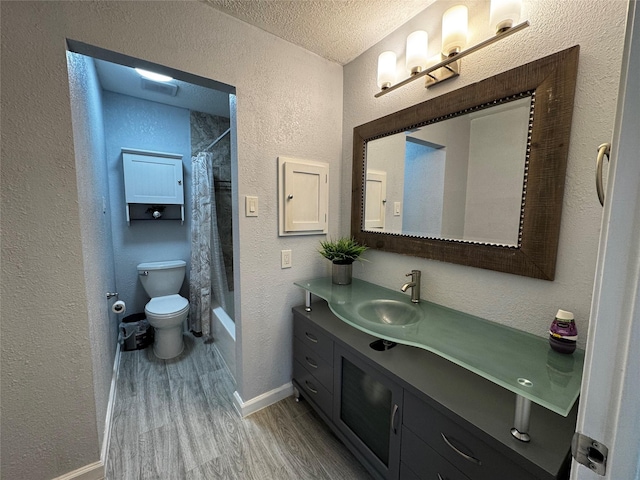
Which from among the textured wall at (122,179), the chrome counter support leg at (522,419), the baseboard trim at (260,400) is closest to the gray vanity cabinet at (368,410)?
the chrome counter support leg at (522,419)

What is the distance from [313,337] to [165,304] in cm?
157

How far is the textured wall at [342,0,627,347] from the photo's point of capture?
858 mm

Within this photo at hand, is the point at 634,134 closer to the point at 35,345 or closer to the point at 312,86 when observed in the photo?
the point at 312,86

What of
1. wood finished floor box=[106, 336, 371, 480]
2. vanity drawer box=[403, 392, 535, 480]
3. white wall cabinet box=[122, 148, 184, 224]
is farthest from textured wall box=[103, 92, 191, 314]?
vanity drawer box=[403, 392, 535, 480]

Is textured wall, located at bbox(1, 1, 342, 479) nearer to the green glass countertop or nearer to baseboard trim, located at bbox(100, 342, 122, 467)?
baseboard trim, located at bbox(100, 342, 122, 467)

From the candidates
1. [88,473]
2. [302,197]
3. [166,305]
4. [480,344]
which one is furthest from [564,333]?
[166,305]

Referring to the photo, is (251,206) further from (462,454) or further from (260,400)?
(462,454)

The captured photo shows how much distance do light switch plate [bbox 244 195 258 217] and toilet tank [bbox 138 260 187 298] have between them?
5.05 ft

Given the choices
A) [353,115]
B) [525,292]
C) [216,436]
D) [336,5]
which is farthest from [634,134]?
[216,436]

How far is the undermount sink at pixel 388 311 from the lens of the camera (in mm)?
1352

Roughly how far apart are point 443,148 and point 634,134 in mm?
1022

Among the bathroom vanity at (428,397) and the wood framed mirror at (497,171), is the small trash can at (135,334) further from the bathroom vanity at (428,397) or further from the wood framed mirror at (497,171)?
the wood framed mirror at (497,171)

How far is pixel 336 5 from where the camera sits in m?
1.29

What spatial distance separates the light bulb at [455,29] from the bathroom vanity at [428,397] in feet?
3.90
